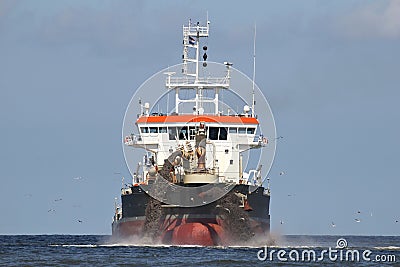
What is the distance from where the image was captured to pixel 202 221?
72438mm

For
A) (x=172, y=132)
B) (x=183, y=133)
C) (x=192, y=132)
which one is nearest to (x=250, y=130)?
(x=192, y=132)

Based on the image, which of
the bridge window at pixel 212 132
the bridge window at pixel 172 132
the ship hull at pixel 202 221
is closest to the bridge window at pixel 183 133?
the bridge window at pixel 172 132

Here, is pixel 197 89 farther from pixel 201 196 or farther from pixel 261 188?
pixel 201 196

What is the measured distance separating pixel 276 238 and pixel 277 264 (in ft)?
110

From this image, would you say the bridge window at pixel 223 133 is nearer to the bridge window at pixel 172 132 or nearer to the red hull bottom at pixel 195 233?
the bridge window at pixel 172 132

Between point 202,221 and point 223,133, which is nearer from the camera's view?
point 202,221

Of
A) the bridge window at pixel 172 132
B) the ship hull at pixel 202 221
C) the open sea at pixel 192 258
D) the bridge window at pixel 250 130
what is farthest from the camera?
the bridge window at pixel 250 130

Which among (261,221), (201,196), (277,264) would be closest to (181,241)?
(201,196)

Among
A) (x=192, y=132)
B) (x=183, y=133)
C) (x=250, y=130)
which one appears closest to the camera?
(x=192, y=132)

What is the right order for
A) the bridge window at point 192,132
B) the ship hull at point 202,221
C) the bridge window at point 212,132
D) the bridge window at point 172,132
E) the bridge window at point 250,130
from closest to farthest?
the ship hull at point 202,221, the bridge window at point 192,132, the bridge window at point 212,132, the bridge window at point 172,132, the bridge window at point 250,130

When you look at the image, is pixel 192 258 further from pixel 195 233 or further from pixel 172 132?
pixel 172 132

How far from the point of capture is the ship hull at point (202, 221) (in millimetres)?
72312

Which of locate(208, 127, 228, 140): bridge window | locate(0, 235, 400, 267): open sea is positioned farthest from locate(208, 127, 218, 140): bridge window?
locate(0, 235, 400, 267): open sea

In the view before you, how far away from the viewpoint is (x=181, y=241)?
7312cm
